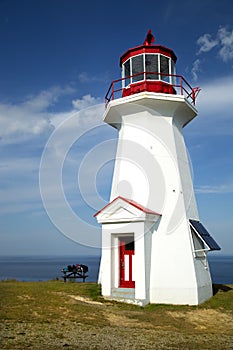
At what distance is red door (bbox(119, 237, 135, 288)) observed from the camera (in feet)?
44.1

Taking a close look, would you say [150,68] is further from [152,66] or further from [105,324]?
[105,324]

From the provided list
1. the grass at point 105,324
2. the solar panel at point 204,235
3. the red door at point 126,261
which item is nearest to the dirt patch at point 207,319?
the grass at point 105,324

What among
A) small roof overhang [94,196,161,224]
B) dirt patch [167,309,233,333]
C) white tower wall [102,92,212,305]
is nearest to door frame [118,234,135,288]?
white tower wall [102,92,212,305]

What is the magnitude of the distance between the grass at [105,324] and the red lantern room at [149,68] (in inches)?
344

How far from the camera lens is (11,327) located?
7.95 metres

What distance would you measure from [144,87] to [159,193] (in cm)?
443

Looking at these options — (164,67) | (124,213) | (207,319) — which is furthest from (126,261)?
(164,67)

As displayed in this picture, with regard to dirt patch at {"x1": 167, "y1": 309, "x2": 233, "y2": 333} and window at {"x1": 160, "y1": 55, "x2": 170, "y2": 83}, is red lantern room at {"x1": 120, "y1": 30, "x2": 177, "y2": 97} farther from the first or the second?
dirt patch at {"x1": 167, "y1": 309, "x2": 233, "y2": 333}

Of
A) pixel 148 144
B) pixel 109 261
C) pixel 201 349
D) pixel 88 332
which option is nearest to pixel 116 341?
pixel 88 332

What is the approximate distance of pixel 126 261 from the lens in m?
13.6

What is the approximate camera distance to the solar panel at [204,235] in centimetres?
1371

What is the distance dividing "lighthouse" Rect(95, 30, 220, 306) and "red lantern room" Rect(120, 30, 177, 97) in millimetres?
41

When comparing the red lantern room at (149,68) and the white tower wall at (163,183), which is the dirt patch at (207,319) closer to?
the white tower wall at (163,183)

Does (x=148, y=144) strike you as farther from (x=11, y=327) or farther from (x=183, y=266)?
(x=11, y=327)
